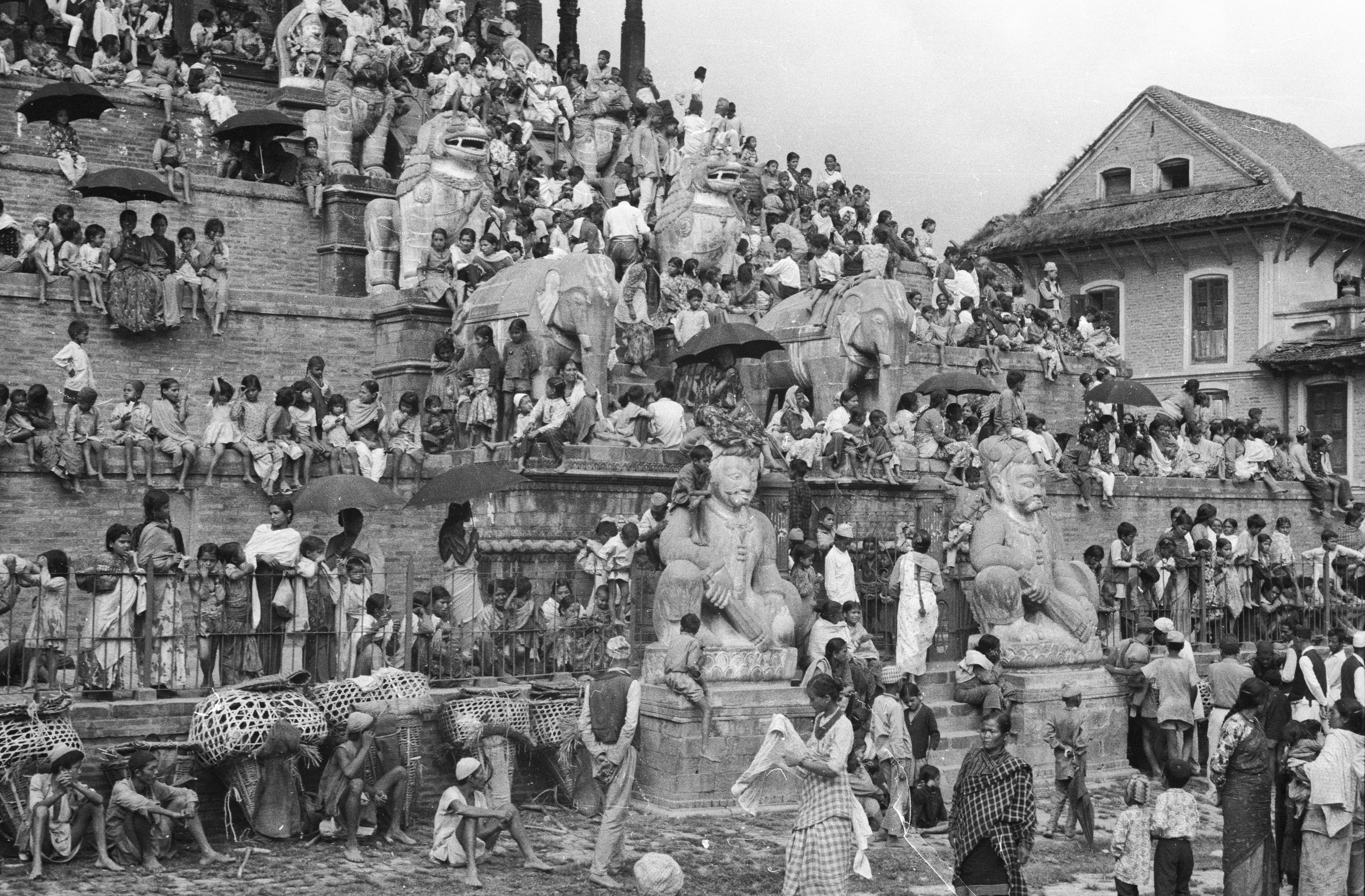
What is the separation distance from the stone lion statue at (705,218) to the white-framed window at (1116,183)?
17994 millimetres

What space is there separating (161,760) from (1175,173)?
110 feet

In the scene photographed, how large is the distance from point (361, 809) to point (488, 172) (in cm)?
1277

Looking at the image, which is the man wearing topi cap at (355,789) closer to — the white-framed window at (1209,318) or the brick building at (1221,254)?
the brick building at (1221,254)

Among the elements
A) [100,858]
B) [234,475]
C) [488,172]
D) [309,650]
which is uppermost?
[488,172]

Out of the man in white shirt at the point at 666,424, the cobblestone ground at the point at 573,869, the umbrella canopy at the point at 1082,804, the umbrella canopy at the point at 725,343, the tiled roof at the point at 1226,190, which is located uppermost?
the tiled roof at the point at 1226,190

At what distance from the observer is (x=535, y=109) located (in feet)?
102

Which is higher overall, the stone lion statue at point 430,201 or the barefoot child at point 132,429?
the stone lion statue at point 430,201

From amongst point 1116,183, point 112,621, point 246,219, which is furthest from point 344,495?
point 1116,183

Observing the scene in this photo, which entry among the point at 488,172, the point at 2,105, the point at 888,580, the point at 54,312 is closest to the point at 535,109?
the point at 488,172

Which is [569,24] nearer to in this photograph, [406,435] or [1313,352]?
[1313,352]

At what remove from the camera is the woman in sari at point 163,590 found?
44.5 ft

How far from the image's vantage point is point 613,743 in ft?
41.6

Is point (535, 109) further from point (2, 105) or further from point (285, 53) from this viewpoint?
point (2, 105)

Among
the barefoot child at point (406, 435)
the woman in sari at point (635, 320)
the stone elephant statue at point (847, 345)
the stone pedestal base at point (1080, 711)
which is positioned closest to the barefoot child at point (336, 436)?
the barefoot child at point (406, 435)
